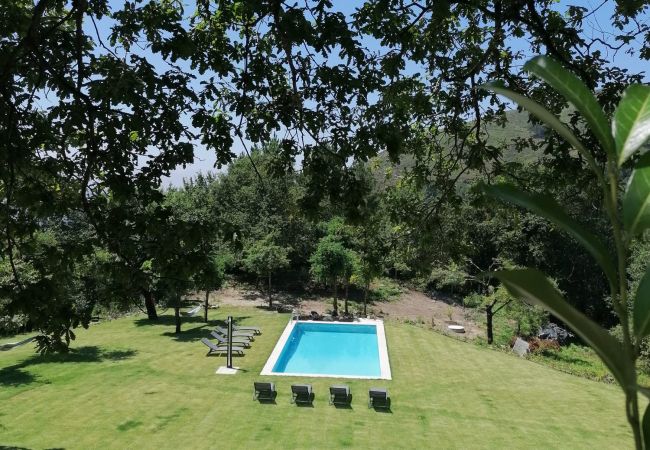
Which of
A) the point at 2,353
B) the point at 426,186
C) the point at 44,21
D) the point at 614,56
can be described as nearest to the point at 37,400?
the point at 2,353

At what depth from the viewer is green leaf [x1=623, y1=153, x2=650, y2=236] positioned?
826 mm

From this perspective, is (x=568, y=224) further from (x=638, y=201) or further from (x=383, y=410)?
(x=383, y=410)

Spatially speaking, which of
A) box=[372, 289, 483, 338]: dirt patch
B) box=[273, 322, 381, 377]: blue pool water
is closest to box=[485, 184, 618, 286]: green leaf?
box=[273, 322, 381, 377]: blue pool water

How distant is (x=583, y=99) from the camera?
2.78 ft

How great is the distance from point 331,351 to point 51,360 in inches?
406

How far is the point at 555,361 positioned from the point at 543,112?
72.8ft

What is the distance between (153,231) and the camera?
14.0 feet

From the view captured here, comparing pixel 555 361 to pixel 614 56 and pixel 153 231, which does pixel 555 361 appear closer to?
pixel 614 56

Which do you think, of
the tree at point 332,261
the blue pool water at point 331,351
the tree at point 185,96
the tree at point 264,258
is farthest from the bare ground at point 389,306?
the tree at point 185,96

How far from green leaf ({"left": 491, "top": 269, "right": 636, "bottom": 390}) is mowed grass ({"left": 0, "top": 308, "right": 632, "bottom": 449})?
422 inches

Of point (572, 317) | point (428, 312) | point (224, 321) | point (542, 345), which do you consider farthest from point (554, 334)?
point (572, 317)

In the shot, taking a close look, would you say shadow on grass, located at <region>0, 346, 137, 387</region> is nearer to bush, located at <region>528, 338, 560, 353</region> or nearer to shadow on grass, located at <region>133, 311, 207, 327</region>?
shadow on grass, located at <region>133, 311, 207, 327</region>

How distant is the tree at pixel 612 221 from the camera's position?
2.46 ft

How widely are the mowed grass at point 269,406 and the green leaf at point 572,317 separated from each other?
10.7 metres
